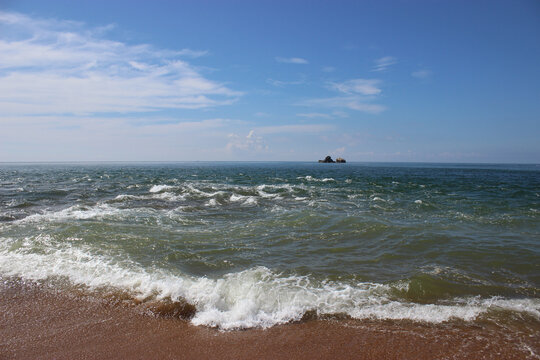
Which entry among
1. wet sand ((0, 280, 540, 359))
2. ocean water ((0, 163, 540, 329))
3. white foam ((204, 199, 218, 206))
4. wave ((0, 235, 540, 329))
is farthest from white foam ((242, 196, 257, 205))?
wet sand ((0, 280, 540, 359))

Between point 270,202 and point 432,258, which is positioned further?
point 270,202

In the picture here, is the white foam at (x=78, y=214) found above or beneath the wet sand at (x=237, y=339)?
above

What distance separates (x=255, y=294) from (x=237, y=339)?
1.23 metres

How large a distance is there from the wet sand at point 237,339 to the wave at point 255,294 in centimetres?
28

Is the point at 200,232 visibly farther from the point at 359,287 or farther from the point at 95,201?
the point at 95,201

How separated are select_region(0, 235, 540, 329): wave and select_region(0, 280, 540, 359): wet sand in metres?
0.28

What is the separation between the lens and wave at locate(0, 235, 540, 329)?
16.3ft

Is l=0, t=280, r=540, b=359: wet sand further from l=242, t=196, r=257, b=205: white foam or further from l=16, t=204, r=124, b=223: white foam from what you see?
l=242, t=196, r=257, b=205: white foam

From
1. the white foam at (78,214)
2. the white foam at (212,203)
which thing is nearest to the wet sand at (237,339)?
the white foam at (78,214)

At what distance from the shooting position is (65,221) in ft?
38.5

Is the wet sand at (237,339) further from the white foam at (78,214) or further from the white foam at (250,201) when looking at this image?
the white foam at (250,201)

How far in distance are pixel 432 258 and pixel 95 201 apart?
1773 centimetres

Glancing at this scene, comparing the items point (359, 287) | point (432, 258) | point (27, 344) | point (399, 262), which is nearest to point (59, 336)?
point (27, 344)

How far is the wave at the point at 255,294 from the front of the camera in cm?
497
